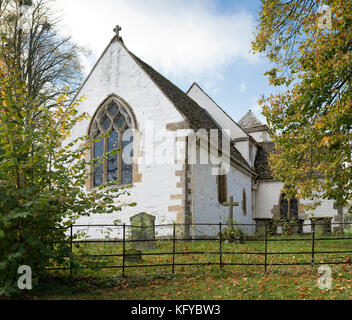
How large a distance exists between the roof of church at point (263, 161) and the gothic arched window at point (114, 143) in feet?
37.3

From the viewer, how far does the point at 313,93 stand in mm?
11336

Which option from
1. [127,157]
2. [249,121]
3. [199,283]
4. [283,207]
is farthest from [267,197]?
[199,283]

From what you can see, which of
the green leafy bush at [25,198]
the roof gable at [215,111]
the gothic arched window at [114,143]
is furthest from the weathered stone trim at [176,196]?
the roof gable at [215,111]

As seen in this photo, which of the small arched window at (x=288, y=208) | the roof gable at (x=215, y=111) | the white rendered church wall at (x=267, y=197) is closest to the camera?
the small arched window at (x=288, y=208)

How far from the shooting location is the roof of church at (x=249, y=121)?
30.9m

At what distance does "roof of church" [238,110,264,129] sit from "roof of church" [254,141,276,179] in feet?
7.32

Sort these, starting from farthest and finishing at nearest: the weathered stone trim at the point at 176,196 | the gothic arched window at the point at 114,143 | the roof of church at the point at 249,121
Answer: the roof of church at the point at 249,121 < the gothic arched window at the point at 114,143 < the weathered stone trim at the point at 176,196

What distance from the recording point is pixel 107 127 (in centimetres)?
1755

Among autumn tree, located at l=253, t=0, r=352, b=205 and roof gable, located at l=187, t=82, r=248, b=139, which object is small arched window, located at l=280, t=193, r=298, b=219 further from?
autumn tree, located at l=253, t=0, r=352, b=205

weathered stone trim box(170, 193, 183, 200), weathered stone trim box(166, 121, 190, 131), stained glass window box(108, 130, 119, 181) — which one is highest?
weathered stone trim box(166, 121, 190, 131)

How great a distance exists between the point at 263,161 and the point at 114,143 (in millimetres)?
13606

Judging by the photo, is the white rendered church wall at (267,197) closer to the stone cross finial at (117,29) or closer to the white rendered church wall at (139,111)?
the white rendered church wall at (139,111)

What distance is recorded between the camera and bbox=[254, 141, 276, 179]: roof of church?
83.6 feet

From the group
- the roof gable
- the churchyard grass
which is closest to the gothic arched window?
the churchyard grass
